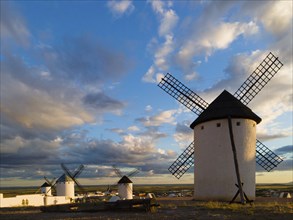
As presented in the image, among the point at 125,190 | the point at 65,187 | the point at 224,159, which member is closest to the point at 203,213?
the point at 224,159

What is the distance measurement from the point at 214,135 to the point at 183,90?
693 cm

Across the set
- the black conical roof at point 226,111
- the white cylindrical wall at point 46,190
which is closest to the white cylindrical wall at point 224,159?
the black conical roof at point 226,111

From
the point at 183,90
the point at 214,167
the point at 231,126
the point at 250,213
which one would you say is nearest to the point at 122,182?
the point at 183,90

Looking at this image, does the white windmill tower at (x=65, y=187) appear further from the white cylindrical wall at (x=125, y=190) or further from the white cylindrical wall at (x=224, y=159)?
the white cylindrical wall at (x=224, y=159)

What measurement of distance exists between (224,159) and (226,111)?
3316 millimetres

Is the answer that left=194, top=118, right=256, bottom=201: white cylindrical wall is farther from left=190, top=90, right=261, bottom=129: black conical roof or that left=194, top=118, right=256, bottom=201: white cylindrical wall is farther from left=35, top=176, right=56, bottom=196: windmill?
left=35, top=176, right=56, bottom=196: windmill

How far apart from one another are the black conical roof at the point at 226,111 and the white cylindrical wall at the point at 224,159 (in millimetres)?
395

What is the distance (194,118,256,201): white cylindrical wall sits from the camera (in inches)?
808

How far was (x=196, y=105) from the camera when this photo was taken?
2609 centimetres

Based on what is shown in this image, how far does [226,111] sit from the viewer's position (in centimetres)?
2109

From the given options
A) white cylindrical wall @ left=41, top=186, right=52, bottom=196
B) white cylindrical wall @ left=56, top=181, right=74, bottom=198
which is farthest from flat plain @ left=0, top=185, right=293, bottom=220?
white cylindrical wall @ left=41, top=186, right=52, bottom=196

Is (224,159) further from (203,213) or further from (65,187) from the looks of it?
(65,187)

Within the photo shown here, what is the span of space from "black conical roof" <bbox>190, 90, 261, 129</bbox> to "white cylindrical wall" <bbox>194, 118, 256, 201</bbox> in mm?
395

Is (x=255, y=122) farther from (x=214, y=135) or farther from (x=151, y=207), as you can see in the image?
(x=151, y=207)
